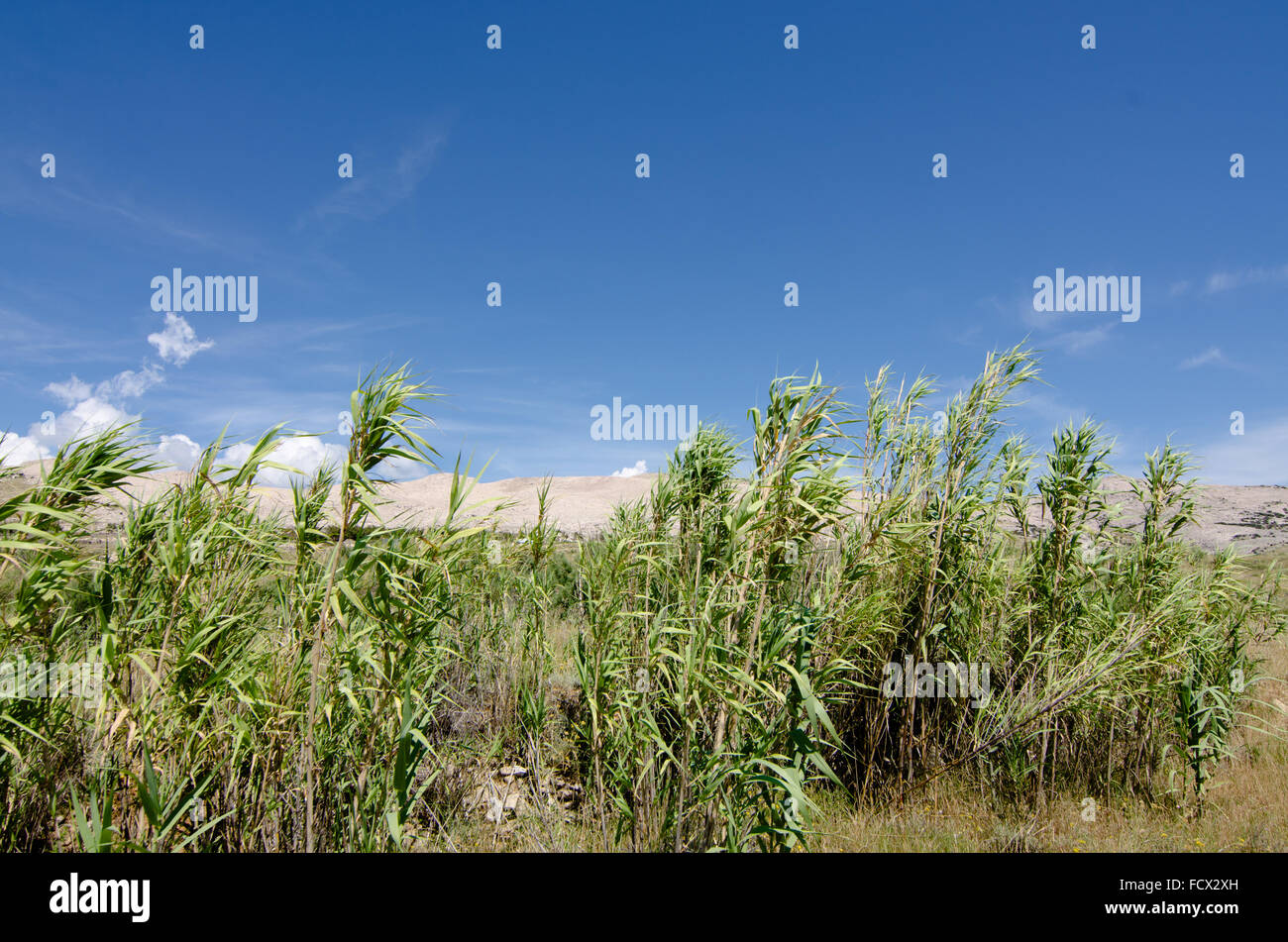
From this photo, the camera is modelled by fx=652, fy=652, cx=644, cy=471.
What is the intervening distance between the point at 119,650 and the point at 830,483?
4.36 m

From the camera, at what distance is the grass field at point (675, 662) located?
146 inches

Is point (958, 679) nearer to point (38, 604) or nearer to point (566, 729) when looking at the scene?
point (566, 729)

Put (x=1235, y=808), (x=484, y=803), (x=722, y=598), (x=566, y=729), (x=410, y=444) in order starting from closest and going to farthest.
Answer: (x=410, y=444) → (x=722, y=598) → (x=484, y=803) → (x=1235, y=808) → (x=566, y=729)

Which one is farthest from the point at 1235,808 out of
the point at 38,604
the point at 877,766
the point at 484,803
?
the point at 38,604

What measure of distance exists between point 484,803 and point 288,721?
222 centimetres

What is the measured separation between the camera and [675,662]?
4.31 metres

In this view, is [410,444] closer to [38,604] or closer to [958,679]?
[38,604]

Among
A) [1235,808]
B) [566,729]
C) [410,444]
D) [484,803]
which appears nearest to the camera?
[410,444]

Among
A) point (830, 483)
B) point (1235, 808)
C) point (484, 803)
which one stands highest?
point (830, 483)

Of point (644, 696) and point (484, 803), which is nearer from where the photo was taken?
point (644, 696)

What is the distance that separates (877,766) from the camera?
609 cm

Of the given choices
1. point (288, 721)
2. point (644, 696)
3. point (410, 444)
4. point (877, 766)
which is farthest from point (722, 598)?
point (877, 766)

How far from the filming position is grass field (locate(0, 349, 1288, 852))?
12.1 ft
